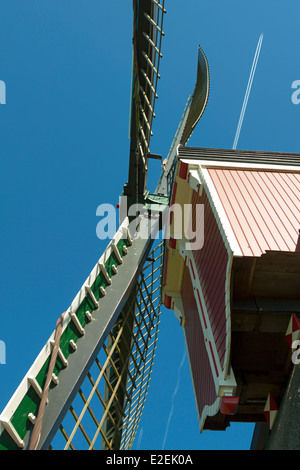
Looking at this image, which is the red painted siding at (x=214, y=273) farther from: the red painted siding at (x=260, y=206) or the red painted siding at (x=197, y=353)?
the red painted siding at (x=197, y=353)

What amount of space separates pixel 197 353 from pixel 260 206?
8.98 feet

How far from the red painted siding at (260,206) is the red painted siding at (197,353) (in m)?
2.00

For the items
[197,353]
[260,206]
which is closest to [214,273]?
A: [260,206]

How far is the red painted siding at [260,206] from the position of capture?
16.9ft

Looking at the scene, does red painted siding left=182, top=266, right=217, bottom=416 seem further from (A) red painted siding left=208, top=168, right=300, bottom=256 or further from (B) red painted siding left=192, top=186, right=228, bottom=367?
(A) red painted siding left=208, top=168, right=300, bottom=256

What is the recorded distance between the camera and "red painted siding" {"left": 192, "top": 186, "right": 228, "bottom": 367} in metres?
5.32

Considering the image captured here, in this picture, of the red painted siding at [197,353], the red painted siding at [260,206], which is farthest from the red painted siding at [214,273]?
the red painted siding at [197,353]

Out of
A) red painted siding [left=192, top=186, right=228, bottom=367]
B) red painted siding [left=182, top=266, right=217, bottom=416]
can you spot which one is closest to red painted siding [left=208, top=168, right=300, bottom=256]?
red painted siding [left=192, top=186, right=228, bottom=367]

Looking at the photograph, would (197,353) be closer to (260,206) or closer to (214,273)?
(214,273)

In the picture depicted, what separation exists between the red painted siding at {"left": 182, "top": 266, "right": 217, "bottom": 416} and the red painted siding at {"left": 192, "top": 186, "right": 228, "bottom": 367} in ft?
2.57

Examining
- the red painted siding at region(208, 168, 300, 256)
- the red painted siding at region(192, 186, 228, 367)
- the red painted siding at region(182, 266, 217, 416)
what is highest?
the red painted siding at region(208, 168, 300, 256)
